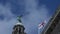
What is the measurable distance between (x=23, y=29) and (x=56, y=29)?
140 ft

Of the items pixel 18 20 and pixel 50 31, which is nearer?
pixel 50 31

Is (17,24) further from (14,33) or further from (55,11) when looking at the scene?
(55,11)

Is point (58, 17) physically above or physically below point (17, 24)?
below

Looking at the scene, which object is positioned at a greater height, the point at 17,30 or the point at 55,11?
the point at 17,30

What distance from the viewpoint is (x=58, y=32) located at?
47781mm

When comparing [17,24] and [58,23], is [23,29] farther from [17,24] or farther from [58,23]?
[58,23]

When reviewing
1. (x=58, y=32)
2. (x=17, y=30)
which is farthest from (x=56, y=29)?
(x=17, y=30)

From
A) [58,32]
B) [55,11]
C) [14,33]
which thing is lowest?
[58,32]

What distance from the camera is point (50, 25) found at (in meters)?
49.0

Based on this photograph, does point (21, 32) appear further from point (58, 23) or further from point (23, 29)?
point (58, 23)

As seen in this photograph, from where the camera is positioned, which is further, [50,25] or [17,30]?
[17,30]

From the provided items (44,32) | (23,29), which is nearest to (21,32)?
(23,29)

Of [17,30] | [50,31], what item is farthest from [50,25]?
[17,30]

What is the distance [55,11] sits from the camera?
49.3 meters
